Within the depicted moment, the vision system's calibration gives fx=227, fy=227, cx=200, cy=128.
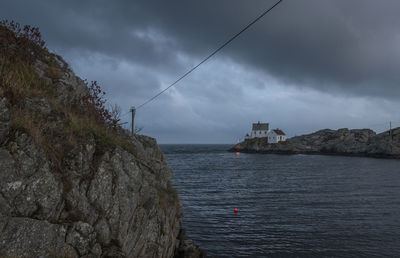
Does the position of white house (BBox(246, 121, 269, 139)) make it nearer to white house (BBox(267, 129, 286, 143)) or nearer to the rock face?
the rock face

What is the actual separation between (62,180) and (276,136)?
129m

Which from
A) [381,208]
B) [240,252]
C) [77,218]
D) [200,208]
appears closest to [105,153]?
[77,218]

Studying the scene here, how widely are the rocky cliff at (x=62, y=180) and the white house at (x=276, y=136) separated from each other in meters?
123

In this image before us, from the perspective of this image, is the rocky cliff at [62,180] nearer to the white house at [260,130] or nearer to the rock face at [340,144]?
the rock face at [340,144]

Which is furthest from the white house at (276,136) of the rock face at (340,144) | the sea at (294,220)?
the sea at (294,220)

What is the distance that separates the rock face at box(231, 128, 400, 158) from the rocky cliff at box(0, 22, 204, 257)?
108 metres

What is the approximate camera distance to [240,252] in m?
15.5

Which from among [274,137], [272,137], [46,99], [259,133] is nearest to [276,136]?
[274,137]

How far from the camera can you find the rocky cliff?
652cm

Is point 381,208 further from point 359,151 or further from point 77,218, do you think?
point 359,151

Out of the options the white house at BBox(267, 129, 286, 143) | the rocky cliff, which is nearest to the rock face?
the white house at BBox(267, 129, 286, 143)

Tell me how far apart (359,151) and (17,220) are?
403ft

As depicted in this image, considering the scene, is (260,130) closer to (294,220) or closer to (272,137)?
(272,137)

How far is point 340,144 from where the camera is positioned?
110750 millimetres
